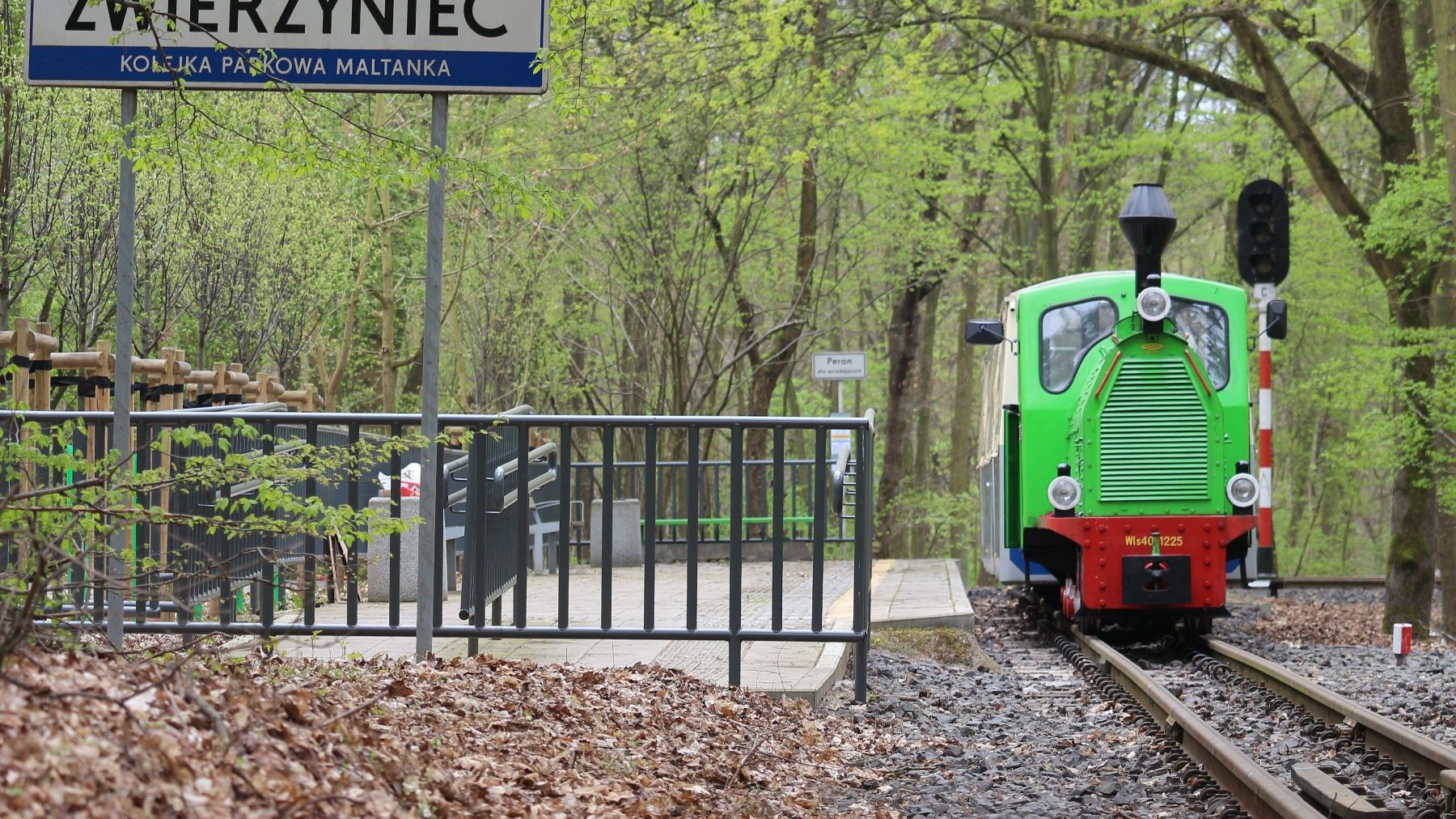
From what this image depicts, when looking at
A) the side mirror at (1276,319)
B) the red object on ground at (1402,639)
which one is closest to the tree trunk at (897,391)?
the side mirror at (1276,319)

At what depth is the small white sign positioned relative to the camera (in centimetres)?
1947

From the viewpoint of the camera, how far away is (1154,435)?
12.6 metres

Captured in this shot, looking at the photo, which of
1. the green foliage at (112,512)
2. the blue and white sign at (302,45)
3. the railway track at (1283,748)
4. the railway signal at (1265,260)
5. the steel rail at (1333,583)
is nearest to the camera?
the green foliage at (112,512)

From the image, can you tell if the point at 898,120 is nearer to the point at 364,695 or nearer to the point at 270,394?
the point at 270,394

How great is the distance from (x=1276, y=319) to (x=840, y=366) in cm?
709

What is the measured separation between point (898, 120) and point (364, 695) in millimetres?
19836

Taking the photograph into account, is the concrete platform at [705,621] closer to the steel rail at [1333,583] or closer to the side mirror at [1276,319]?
the side mirror at [1276,319]

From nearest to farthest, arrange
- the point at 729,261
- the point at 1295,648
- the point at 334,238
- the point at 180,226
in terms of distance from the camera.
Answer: the point at 1295,648
the point at 180,226
the point at 334,238
the point at 729,261

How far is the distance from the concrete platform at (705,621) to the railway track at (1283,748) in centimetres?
178

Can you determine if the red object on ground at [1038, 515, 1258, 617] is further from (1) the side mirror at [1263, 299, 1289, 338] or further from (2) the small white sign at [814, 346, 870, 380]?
(2) the small white sign at [814, 346, 870, 380]

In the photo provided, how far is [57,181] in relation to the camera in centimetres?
1598

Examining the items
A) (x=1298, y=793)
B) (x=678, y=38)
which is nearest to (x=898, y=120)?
(x=678, y=38)

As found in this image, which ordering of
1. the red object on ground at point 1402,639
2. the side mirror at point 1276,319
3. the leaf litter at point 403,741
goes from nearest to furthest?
the leaf litter at point 403,741, the red object on ground at point 1402,639, the side mirror at point 1276,319

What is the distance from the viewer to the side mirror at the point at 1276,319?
13.1m
